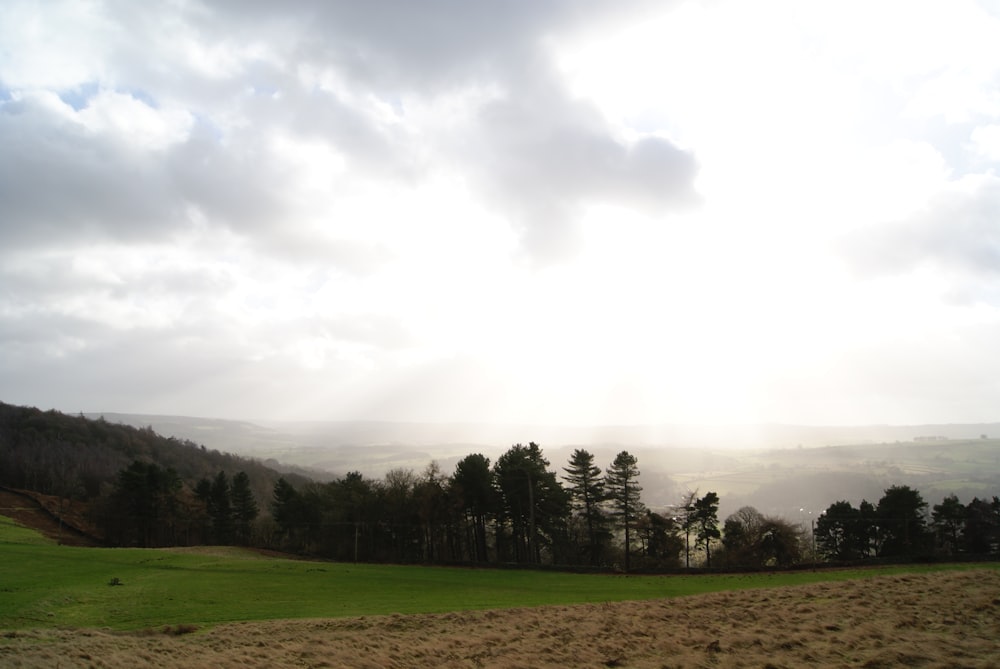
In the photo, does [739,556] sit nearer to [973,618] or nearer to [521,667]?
[973,618]

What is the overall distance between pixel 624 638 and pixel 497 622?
513 centimetres

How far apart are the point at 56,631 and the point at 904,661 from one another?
2264 centimetres

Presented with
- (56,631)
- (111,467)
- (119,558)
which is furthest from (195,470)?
(56,631)

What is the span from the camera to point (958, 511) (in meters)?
48.2

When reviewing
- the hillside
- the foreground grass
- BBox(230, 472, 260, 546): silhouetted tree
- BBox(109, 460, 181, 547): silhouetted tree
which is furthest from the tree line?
the hillside

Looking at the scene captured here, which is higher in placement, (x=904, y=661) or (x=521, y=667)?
(x=904, y=661)

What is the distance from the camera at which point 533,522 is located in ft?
153

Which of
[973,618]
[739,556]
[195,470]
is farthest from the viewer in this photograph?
[195,470]

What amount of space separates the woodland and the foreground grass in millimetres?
7590

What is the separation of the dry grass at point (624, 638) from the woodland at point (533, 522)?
67.5 ft

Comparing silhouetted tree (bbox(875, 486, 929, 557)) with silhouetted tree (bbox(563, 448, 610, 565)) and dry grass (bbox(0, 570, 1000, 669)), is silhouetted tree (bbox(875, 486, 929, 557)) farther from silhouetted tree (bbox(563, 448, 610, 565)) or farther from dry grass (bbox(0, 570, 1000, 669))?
dry grass (bbox(0, 570, 1000, 669))

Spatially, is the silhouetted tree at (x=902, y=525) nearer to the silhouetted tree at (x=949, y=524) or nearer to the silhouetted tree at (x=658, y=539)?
the silhouetted tree at (x=949, y=524)

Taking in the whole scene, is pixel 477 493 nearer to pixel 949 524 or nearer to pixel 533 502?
pixel 533 502

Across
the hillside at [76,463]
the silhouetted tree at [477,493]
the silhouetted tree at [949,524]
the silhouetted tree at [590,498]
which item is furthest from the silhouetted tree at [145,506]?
the silhouetted tree at [949,524]
